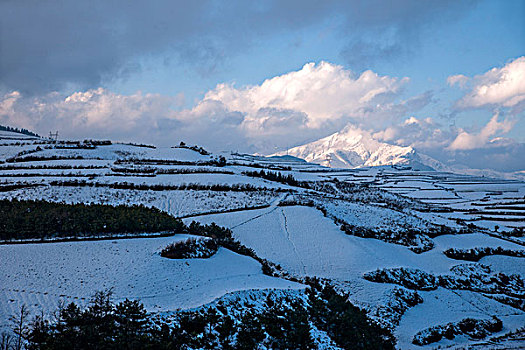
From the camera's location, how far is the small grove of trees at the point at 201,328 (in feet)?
31.9

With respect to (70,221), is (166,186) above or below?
above

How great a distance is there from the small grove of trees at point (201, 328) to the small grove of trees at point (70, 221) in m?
8.90

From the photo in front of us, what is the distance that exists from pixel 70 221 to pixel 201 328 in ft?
43.1

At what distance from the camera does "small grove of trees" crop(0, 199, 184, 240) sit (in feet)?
62.7

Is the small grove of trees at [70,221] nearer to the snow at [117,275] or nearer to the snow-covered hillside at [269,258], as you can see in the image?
the snow-covered hillside at [269,258]

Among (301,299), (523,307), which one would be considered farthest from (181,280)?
(523,307)

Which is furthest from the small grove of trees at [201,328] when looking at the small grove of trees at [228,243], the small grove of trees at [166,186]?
the small grove of trees at [166,186]

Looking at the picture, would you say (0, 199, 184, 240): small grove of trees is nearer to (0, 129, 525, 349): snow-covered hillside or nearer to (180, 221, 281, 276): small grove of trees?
(180, 221, 281, 276): small grove of trees

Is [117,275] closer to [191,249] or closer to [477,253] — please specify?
[191,249]

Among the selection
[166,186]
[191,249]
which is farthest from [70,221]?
[166,186]

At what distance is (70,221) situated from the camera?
20.4 meters

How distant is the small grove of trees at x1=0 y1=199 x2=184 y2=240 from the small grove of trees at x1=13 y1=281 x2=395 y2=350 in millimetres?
8901

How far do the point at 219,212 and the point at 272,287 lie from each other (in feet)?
56.2

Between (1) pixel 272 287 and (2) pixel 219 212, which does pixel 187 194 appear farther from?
(1) pixel 272 287
